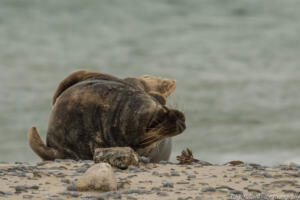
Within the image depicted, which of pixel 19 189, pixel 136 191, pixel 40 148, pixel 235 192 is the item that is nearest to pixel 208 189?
pixel 235 192

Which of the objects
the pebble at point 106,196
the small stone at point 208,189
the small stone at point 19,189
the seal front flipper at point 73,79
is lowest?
the pebble at point 106,196

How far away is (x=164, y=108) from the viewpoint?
288 inches

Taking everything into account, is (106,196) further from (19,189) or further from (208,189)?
(208,189)

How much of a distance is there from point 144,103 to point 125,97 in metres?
0.34

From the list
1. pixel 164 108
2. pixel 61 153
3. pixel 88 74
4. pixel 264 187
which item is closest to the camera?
pixel 264 187

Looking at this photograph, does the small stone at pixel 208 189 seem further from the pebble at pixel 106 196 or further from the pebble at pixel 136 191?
the pebble at pixel 106 196

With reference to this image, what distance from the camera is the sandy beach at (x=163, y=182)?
198 inches

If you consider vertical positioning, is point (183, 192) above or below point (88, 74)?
below

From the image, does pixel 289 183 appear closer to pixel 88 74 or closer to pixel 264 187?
pixel 264 187

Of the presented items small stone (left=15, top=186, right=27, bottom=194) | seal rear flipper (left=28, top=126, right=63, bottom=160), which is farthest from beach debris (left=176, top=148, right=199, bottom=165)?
small stone (left=15, top=186, right=27, bottom=194)

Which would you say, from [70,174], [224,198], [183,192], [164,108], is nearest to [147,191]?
[183,192]

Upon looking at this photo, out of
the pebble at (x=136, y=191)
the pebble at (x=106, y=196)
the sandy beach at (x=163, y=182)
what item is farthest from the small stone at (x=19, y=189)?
the pebble at (x=136, y=191)

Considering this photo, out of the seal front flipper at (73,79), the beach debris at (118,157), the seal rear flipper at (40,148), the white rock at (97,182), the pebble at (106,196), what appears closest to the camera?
the pebble at (106,196)

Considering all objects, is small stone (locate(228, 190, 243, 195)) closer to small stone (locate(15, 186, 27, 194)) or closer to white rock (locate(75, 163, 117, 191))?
white rock (locate(75, 163, 117, 191))
